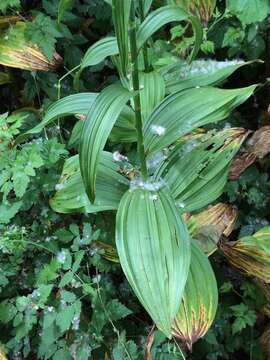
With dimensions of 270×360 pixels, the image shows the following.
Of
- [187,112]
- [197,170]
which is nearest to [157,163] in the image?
[197,170]

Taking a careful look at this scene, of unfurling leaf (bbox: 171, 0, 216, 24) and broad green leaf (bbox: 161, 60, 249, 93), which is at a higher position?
unfurling leaf (bbox: 171, 0, 216, 24)

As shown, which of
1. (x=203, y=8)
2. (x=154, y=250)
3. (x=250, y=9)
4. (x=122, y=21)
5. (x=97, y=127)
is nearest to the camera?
(x=122, y=21)

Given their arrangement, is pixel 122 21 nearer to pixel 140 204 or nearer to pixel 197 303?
pixel 140 204

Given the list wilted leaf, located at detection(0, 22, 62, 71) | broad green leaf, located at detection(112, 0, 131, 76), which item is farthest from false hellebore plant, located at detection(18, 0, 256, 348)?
wilted leaf, located at detection(0, 22, 62, 71)

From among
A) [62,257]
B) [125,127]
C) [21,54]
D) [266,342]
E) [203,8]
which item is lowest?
[266,342]

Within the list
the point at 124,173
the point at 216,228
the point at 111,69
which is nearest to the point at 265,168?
the point at 216,228

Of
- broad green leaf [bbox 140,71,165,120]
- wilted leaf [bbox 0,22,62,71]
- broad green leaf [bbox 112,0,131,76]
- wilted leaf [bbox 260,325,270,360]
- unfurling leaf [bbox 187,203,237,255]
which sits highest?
broad green leaf [bbox 112,0,131,76]

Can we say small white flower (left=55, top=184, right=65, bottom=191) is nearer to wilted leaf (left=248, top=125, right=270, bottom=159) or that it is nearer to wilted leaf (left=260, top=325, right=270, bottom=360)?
wilted leaf (left=248, top=125, right=270, bottom=159)
